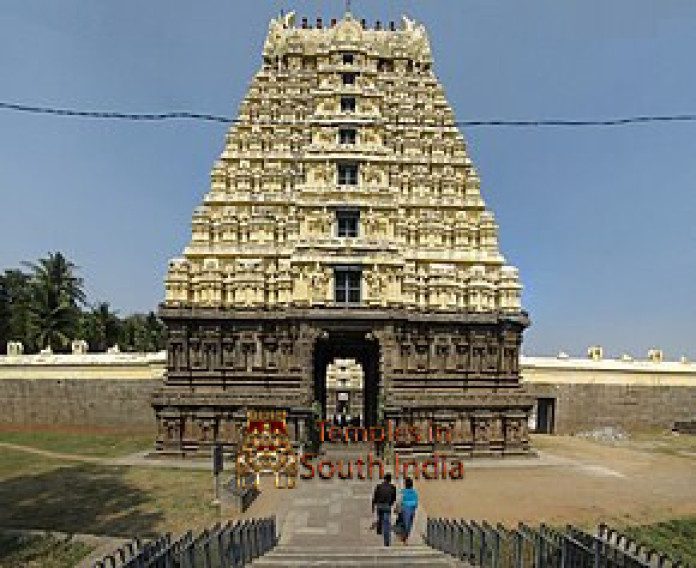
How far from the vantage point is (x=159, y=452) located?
83.9 ft

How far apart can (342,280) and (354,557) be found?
15783 millimetres

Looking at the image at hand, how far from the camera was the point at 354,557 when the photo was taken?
1220 cm

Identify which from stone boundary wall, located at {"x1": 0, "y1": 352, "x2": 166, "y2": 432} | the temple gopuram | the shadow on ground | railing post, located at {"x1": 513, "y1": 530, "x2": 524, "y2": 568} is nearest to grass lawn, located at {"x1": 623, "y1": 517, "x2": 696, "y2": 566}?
railing post, located at {"x1": 513, "y1": 530, "x2": 524, "y2": 568}

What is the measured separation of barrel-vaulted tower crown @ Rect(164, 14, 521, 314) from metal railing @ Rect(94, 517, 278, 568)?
14639mm

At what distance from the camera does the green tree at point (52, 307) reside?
163 ft

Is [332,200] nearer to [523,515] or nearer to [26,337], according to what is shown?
[523,515]

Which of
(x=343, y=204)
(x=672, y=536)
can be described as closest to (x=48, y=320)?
(x=343, y=204)

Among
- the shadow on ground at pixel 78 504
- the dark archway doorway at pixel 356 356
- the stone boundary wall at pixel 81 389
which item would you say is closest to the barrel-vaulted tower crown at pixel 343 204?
the dark archway doorway at pixel 356 356

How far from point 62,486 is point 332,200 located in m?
17.6

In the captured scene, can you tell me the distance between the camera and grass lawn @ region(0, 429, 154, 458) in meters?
28.8

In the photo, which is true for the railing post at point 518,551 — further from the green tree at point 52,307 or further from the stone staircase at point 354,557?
the green tree at point 52,307

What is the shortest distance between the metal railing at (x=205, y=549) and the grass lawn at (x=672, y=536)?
1058cm

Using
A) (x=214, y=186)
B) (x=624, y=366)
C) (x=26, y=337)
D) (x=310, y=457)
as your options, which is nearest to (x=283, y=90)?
(x=214, y=186)

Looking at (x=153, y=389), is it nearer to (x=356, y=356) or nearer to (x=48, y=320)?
(x=356, y=356)
